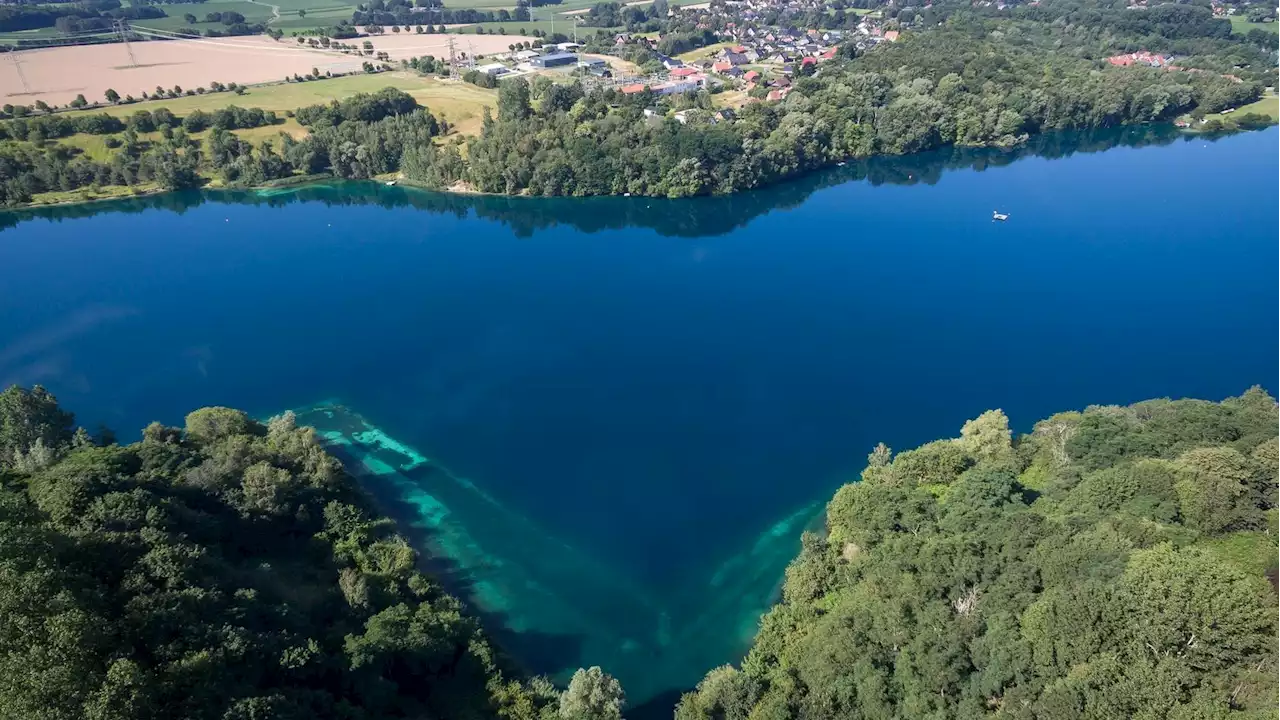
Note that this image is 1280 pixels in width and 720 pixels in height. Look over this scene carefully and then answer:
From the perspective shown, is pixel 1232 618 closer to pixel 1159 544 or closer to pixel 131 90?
pixel 1159 544

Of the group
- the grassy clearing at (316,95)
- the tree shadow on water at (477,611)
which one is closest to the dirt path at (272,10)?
the grassy clearing at (316,95)

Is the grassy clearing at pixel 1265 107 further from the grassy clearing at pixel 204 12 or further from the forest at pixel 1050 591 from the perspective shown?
the grassy clearing at pixel 204 12

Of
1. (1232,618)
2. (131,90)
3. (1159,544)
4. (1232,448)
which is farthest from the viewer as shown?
(131,90)

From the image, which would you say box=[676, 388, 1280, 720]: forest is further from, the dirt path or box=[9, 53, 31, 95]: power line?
the dirt path

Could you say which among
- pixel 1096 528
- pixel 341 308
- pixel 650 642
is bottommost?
pixel 650 642

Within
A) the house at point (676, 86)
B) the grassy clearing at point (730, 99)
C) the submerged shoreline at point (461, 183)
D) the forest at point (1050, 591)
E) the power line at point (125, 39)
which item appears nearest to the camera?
the forest at point (1050, 591)

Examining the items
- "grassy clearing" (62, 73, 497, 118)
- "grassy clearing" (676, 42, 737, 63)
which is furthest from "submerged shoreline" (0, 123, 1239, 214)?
"grassy clearing" (676, 42, 737, 63)

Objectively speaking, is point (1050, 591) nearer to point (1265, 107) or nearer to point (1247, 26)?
point (1265, 107)

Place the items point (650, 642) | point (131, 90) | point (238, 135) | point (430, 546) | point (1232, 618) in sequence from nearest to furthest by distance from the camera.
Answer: point (1232, 618) → point (650, 642) → point (430, 546) → point (238, 135) → point (131, 90)

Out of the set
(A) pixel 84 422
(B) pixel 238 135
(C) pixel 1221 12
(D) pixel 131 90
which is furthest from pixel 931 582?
(C) pixel 1221 12
